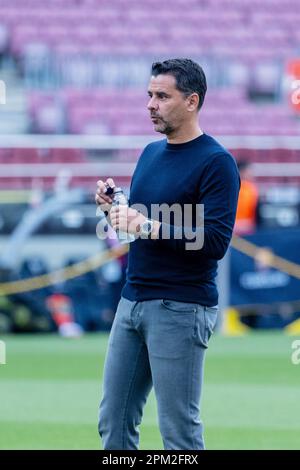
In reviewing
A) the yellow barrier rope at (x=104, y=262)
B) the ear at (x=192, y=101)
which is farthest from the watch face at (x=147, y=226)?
the yellow barrier rope at (x=104, y=262)

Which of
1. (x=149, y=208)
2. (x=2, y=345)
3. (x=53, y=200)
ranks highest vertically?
(x=149, y=208)

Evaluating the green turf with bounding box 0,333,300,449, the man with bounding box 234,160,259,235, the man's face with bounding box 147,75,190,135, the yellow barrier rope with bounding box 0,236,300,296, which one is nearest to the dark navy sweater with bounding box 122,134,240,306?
the man's face with bounding box 147,75,190,135

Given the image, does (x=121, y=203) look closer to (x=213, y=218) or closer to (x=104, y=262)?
(x=213, y=218)

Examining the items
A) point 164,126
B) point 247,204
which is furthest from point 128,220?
point 247,204

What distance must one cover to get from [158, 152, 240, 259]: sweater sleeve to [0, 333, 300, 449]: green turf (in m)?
2.76

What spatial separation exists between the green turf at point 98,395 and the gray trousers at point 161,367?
2.18 metres

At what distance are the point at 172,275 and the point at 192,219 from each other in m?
0.27

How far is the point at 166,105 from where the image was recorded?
5.49 meters

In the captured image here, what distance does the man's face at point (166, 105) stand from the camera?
5473 millimetres

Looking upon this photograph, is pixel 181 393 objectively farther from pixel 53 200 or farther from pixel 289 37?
pixel 289 37

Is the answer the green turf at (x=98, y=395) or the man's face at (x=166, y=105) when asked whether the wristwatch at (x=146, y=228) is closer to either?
the man's face at (x=166, y=105)

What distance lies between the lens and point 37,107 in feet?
76.3
